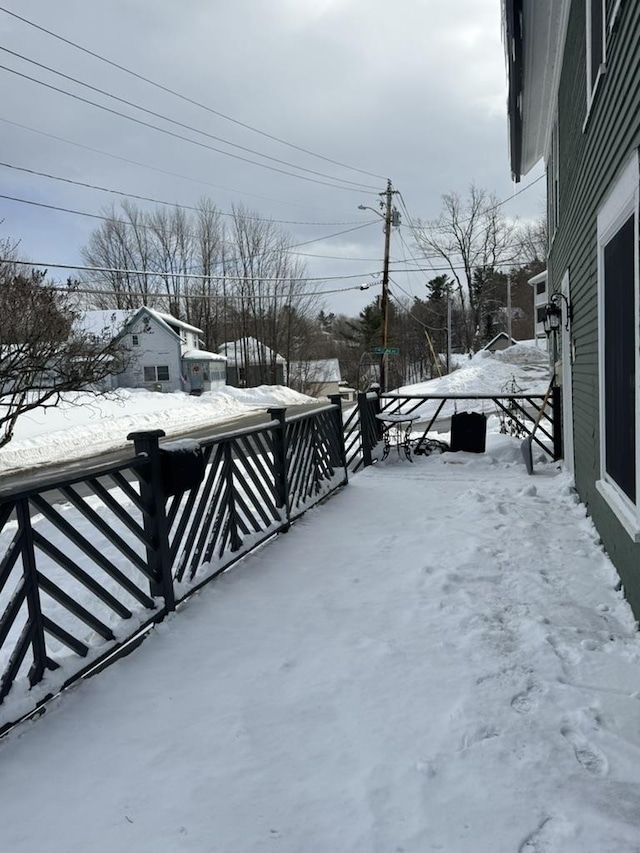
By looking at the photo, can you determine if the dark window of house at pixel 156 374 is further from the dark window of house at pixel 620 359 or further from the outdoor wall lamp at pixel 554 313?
the dark window of house at pixel 620 359

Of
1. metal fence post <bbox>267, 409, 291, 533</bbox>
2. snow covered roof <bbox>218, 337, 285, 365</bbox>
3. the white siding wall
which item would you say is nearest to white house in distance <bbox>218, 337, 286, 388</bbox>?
snow covered roof <bbox>218, 337, 285, 365</bbox>

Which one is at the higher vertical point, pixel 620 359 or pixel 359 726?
pixel 620 359

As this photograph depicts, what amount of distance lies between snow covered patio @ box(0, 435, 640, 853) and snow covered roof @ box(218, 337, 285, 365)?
3627cm

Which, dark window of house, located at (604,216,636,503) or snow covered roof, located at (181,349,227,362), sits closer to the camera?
dark window of house, located at (604,216,636,503)

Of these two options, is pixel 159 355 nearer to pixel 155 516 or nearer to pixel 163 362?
pixel 163 362

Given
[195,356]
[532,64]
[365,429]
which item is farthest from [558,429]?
[195,356]

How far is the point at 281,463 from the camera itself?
5.00m

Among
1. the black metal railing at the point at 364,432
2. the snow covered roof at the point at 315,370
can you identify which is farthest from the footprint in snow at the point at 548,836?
the snow covered roof at the point at 315,370

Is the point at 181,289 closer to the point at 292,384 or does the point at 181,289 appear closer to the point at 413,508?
the point at 292,384

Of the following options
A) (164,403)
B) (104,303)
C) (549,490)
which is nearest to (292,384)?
(104,303)

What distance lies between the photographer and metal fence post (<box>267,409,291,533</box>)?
16.3 ft

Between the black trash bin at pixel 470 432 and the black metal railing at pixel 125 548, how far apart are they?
3706 mm

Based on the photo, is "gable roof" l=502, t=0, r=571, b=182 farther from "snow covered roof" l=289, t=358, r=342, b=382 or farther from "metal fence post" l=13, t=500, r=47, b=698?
"snow covered roof" l=289, t=358, r=342, b=382

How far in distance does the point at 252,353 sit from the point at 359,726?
38.4 metres
